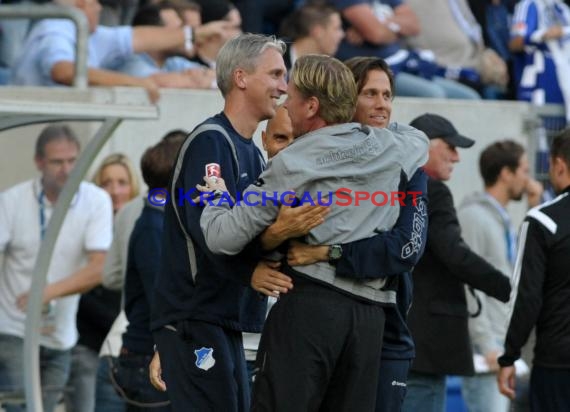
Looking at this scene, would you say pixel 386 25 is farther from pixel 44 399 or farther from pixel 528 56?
pixel 44 399

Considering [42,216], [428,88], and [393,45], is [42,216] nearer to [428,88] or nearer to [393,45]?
[428,88]

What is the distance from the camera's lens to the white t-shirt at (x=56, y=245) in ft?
26.0

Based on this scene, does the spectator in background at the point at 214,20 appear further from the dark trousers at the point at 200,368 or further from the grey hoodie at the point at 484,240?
the dark trousers at the point at 200,368

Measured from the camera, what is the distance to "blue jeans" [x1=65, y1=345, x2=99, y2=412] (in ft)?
27.5

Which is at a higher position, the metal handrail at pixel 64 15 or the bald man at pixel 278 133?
the bald man at pixel 278 133

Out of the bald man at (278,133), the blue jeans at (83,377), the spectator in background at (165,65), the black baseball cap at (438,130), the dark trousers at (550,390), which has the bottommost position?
the blue jeans at (83,377)

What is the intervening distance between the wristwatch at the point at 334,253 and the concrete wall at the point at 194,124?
2.81 metres

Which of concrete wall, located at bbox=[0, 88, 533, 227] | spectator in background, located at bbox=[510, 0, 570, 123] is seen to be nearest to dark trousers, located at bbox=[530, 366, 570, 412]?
concrete wall, located at bbox=[0, 88, 533, 227]

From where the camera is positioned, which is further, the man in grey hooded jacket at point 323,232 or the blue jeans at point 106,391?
the blue jeans at point 106,391

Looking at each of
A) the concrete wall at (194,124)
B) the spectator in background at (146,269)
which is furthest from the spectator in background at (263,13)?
the spectator in background at (146,269)

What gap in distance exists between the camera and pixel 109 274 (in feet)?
25.8

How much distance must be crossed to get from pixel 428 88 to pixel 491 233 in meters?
3.10

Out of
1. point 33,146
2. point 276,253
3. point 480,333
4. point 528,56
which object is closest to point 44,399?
point 33,146

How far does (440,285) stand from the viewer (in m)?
7.26
